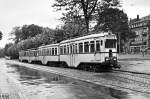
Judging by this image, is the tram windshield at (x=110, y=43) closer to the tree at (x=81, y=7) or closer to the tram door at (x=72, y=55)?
the tram door at (x=72, y=55)

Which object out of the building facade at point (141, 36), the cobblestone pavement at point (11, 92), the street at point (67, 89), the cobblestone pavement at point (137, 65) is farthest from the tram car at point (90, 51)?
the building facade at point (141, 36)

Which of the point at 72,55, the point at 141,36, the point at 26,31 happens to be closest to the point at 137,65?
the point at 72,55

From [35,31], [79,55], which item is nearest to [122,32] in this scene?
[35,31]

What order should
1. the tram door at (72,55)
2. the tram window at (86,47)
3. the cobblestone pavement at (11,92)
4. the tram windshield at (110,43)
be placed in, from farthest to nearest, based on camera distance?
the tram door at (72,55) < the tram window at (86,47) < the tram windshield at (110,43) < the cobblestone pavement at (11,92)

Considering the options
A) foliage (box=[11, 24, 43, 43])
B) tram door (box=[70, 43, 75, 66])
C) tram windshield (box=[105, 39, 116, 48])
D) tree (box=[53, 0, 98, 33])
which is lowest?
tram door (box=[70, 43, 75, 66])

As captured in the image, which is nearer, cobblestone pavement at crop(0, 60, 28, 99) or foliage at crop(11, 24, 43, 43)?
cobblestone pavement at crop(0, 60, 28, 99)

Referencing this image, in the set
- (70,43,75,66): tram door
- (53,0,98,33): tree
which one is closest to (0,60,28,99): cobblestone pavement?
(70,43,75,66): tram door

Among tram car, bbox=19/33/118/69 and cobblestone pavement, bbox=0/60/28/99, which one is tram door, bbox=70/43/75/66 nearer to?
tram car, bbox=19/33/118/69

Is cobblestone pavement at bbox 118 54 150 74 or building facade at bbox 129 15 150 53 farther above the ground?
building facade at bbox 129 15 150 53

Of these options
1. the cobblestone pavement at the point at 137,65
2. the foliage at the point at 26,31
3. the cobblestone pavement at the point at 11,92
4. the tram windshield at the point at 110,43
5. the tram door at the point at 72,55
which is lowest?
the cobblestone pavement at the point at 11,92

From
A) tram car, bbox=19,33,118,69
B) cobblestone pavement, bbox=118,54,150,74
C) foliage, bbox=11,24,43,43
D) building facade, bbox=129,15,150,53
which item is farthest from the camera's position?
foliage, bbox=11,24,43,43

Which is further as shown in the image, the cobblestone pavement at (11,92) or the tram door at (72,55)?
the tram door at (72,55)

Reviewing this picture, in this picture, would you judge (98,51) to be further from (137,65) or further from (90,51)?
(137,65)

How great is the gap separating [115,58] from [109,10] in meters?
17.8
